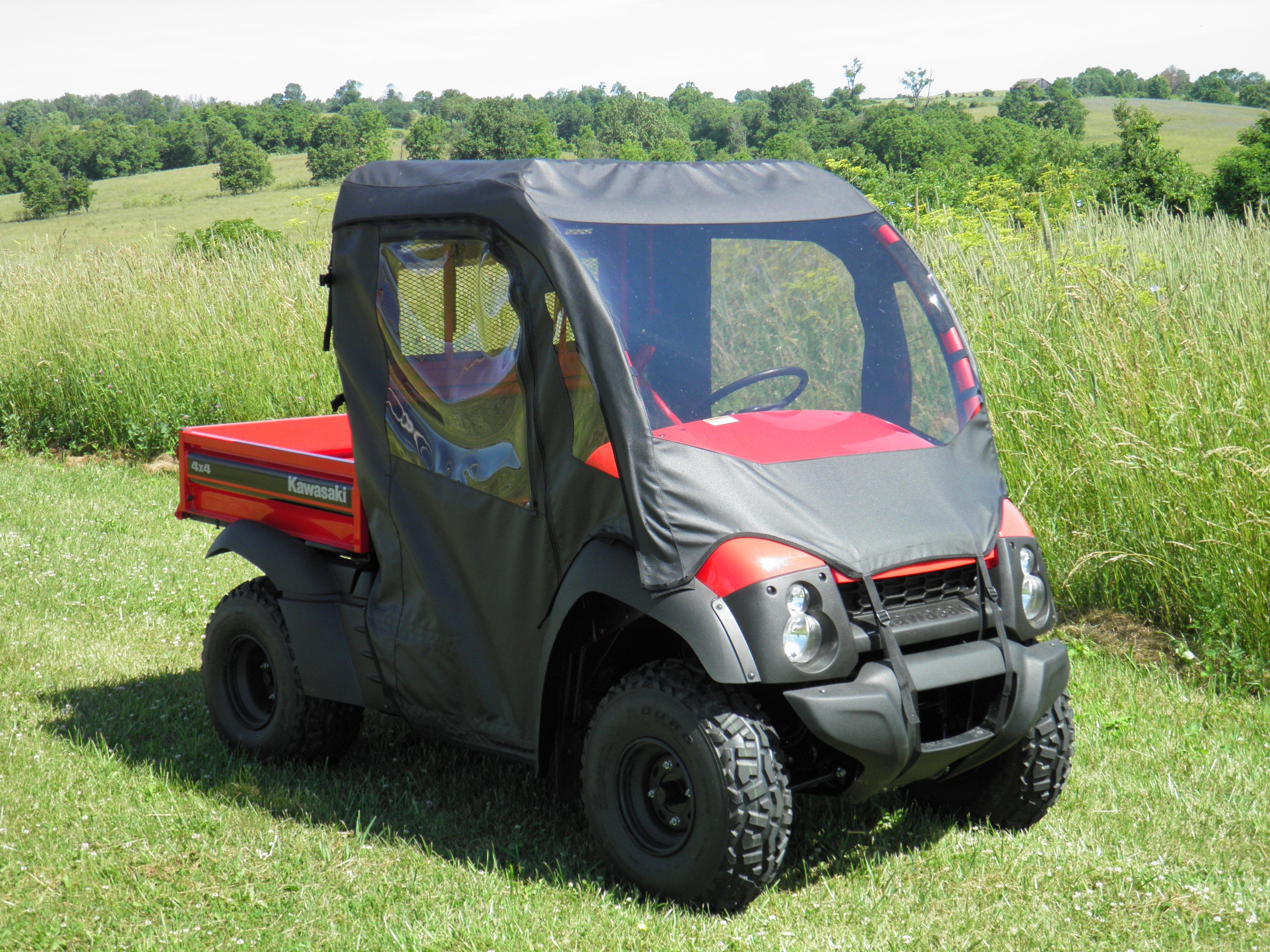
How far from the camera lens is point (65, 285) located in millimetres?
11922

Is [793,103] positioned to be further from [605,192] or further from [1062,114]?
[605,192]

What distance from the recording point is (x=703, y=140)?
66812 mm

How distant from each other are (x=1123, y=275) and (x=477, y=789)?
→ 4.76m

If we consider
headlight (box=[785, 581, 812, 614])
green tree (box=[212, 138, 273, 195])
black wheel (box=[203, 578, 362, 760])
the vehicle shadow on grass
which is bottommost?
the vehicle shadow on grass

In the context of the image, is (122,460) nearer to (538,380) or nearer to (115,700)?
(115,700)

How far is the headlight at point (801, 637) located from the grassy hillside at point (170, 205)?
3646cm

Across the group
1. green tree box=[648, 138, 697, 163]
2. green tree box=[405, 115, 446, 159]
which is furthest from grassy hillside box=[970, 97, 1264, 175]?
green tree box=[405, 115, 446, 159]

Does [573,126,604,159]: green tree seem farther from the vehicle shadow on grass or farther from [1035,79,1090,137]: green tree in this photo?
the vehicle shadow on grass

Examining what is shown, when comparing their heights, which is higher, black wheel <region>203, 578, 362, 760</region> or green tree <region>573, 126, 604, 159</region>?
green tree <region>573, 126, 604, 159</region>

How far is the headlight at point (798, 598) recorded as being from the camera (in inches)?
114

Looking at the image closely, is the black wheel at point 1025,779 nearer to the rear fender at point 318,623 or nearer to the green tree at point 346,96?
the rear fender at point 318,623

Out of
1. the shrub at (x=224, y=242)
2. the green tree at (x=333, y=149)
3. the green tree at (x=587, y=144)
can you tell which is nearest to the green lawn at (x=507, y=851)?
the shrub at (x=224, y=242)

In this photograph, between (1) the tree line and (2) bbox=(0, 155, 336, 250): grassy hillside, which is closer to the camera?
(1) the tree line

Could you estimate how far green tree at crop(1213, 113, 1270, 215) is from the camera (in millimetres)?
26203
